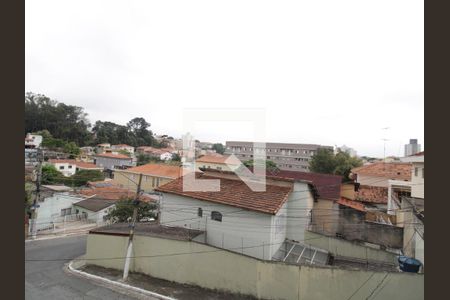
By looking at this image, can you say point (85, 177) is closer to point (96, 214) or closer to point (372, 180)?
point (96, 214)

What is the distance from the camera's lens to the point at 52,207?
66.6ft

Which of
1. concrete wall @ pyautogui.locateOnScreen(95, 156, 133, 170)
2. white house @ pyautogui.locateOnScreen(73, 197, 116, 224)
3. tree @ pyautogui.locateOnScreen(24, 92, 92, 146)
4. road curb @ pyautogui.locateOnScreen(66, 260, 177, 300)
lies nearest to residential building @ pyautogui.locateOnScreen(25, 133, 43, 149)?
tree @ pyautogui.locateOnScreen(24, 92, 92, 146)

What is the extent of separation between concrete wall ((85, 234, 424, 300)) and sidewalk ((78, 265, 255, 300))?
0.18 meters

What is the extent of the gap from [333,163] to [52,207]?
94.2ft

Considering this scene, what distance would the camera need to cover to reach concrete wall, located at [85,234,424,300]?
765cm

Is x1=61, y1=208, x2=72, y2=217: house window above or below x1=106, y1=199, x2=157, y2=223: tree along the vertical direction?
below

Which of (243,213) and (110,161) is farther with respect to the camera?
(110,161)

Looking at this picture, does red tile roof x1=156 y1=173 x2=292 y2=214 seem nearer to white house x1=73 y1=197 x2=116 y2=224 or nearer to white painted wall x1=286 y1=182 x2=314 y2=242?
white painted wall x1=286 y1=182 x2=314 y2=242

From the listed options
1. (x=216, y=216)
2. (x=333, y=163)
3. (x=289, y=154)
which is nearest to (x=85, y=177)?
(x=216, y=216)

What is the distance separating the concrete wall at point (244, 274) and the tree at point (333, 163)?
21.3 meters

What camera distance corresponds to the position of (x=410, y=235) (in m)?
11.1

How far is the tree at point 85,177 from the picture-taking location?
1433 inches

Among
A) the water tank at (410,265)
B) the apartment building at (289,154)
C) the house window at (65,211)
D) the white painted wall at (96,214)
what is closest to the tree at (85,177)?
the house window at (65,211)

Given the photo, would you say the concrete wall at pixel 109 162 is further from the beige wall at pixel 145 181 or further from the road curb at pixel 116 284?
the road curb at pixel 116 284
